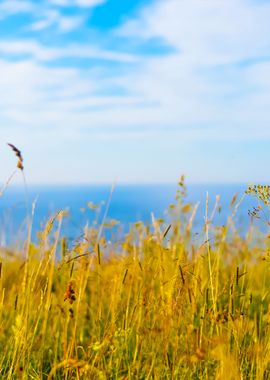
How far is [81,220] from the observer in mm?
5809

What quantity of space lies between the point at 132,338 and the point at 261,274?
275 centimetres

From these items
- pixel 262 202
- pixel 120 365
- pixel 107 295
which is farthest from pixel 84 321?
pixel 262 202

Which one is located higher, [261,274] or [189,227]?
[189,227]

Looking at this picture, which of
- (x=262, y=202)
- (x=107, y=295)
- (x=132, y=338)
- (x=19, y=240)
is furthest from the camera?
(x=19, y=240)

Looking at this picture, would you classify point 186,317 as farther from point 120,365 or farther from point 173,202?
point 173,202

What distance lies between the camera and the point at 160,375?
3.11m

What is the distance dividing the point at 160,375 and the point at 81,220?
2.86 metres

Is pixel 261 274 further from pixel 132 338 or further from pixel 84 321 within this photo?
pixel 132 338

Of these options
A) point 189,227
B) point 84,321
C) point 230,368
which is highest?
point 189,227

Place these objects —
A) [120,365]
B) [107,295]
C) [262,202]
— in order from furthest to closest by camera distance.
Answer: [107,295] → [120,365] → [262,202]

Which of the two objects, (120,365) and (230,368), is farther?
(120,365)

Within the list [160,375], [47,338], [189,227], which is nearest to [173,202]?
[189,227]

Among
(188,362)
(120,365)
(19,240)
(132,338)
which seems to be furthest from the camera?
(19,240)

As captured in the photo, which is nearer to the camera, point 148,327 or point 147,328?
point 147,328
